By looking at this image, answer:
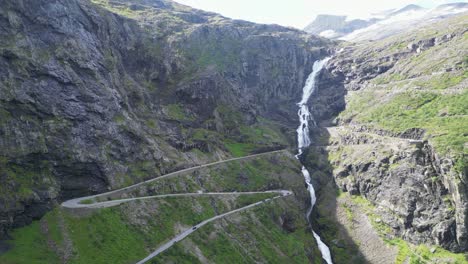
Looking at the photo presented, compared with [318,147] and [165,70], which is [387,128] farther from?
[165,70]

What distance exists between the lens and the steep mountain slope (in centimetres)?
10906

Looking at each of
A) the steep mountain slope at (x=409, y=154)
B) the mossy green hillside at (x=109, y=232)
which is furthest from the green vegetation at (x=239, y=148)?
the mossy green hillside at (x=109, y=232)

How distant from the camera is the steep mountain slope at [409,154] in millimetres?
109062

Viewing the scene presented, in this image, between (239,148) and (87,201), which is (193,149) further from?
(87,201)

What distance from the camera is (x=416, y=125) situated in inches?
5640

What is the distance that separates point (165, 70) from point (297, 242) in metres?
107

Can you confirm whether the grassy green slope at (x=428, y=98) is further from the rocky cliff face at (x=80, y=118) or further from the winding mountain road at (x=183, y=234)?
the winding mountain road at (x=183, y=234)

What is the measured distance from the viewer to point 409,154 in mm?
125812

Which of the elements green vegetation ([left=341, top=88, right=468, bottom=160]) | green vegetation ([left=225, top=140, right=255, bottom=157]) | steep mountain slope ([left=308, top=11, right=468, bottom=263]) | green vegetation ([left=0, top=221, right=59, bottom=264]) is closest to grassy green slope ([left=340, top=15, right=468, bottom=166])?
green vegetation ([left=341, top=88, right=468, bottom=160])

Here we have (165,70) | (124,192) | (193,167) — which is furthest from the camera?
(165,70)

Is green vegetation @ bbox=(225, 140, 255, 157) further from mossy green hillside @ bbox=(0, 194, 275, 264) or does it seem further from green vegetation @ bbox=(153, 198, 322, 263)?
mossy green hillside @ bbox=(0, 194, 275, 264)

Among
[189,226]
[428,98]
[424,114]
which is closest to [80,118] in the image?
[189,226]

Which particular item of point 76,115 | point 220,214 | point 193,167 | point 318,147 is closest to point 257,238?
point 220,214

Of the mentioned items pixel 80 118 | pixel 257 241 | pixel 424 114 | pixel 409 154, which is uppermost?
pixel 80 118
